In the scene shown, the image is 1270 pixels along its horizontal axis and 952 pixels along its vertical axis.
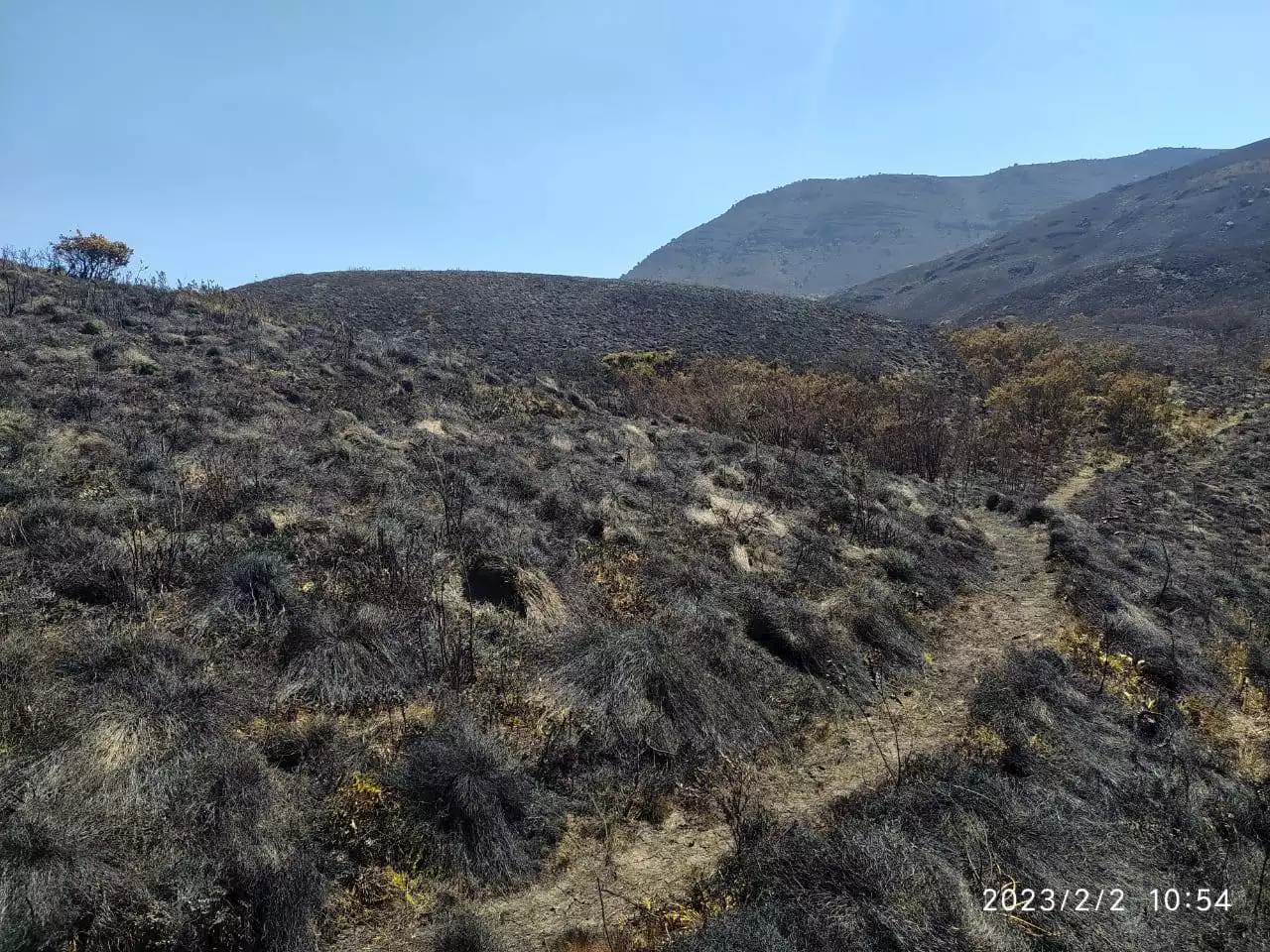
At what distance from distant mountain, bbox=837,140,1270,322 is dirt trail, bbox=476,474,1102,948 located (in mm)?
49093

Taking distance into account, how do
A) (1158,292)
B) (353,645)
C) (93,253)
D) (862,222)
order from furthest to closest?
(862,222) < (1158,292) < (93,253) < (353,645)

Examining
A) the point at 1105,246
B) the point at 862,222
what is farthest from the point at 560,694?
the point at 862,222

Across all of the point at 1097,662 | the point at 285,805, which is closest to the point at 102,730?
the point at 285,805

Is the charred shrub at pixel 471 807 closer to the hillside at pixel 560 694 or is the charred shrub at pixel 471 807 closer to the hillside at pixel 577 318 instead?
the hillside at pixel 560 694

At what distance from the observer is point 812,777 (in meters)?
5.42

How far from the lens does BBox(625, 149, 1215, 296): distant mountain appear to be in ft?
424

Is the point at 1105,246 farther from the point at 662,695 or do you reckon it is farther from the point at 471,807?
the point at 471,807

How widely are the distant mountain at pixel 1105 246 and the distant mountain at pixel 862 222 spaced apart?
124 ft

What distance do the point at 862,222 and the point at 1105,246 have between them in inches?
3677

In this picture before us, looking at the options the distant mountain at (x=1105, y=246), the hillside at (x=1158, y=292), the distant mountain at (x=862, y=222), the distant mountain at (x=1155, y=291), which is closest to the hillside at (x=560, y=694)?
the hillside at (x=1158, y=292)

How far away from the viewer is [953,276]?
70438 mm

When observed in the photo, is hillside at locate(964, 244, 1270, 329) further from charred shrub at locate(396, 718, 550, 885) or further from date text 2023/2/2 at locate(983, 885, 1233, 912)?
charred shrub at locate(396, 718, 550, 885)

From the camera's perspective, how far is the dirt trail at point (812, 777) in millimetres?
4000

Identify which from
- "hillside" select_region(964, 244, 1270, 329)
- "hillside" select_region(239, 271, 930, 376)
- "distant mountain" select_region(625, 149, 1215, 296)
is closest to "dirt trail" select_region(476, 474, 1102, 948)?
"hillside" select_region(239, 271, 930, 376)
